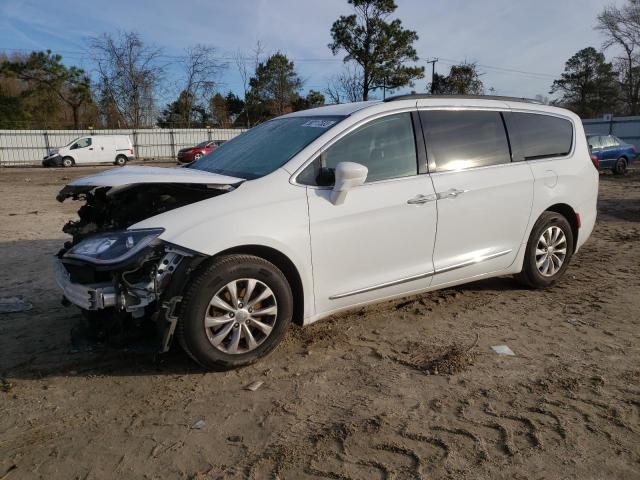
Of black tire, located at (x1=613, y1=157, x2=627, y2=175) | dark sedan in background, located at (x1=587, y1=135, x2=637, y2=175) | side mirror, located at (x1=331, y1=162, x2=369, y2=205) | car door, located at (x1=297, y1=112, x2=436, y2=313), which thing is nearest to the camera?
side mirror, located at (x1=331, y1=162, x2=369, y2=205)

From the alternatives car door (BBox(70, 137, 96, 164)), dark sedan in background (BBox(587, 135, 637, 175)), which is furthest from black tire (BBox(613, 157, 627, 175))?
car door (BBox(70, 137, 96, 164))

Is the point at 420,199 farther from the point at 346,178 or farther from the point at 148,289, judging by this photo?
the point at 148,289

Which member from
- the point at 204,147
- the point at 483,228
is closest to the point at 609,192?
the point at 483,228

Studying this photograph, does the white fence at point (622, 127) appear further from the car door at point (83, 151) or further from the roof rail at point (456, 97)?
the roof rail at point (456, 97)

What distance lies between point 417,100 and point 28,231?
22.0 feet

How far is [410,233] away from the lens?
3.97m

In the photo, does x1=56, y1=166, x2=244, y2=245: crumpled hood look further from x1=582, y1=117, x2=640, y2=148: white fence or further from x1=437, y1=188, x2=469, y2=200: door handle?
x1=582, y1=117, x2=640, y2=148: white fence

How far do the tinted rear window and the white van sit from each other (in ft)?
96.3

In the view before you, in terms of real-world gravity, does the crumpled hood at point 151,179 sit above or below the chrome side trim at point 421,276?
above

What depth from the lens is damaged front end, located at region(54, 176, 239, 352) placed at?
313 centimetres

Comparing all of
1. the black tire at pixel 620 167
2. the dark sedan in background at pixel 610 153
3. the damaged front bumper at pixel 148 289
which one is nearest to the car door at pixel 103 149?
the dark sedan in background at pixel 610 153

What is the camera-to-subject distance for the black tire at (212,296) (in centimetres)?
317

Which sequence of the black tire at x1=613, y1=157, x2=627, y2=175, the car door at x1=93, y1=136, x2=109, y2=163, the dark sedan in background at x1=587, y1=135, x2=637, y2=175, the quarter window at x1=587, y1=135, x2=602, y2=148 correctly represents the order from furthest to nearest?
the car door at x1=93, y1=136, x2=109, y2=163 → the black tire at x1=613, y1=157, x2=627, y2=175 → the dark sedan in background at x1=587, y1=135, x2=637, y2=175 → the quarter window at x1=587, y1=135, x2=602, y2=148

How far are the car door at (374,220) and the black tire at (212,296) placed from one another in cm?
30
